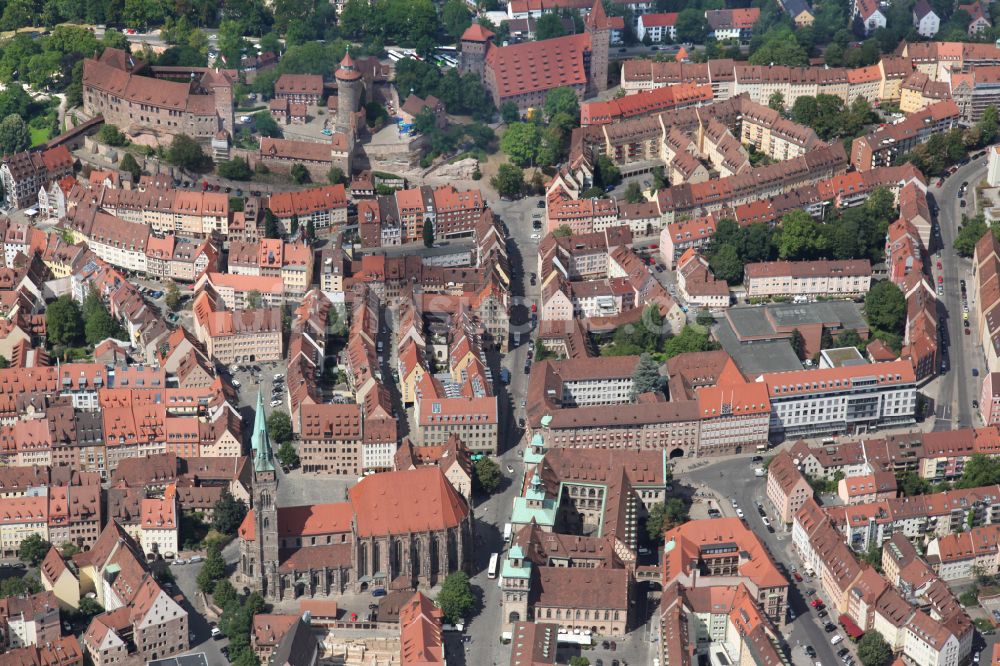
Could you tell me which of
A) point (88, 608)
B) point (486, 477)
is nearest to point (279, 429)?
point (486, 477)

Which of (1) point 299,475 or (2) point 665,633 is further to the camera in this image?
(1) point 299,475

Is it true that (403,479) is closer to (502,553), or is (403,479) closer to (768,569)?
(502,553)

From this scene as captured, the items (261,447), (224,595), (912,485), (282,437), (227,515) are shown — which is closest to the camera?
(261,447)

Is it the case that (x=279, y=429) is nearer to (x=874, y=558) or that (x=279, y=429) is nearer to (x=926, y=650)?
(x=874, y=558)

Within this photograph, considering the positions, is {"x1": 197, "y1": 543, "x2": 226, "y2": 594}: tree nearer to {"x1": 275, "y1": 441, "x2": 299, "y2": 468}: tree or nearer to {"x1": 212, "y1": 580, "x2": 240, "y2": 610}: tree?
{"x1": 212, "y1": 580, "x2": 240, "y2": 610}: tree

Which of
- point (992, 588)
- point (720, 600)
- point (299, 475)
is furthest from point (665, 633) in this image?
point (299, 475)

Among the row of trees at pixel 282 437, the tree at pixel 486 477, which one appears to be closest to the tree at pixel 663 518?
the tree at pixel 486 477
